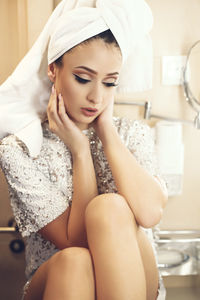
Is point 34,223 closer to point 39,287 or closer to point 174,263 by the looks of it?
point 39,287

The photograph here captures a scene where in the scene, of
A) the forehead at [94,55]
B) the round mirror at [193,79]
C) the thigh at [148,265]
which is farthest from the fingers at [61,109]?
the round mirror at [193,79]

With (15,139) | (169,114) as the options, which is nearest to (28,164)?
(15,139)

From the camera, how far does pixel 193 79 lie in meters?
1.66

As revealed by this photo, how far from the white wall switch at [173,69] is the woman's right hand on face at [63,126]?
2.24 ft

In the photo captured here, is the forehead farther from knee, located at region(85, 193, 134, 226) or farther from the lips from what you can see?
knee, located at region(85, 193, 134, 226)

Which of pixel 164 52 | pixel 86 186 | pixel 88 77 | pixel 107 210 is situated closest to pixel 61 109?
pixel 88 77

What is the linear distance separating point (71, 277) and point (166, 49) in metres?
1.11

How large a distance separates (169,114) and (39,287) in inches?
38.3

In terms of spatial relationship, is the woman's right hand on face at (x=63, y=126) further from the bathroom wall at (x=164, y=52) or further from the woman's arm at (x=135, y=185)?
the bathroom wall at (x=164, y=52)

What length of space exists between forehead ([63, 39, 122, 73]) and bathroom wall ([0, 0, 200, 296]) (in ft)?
1.87

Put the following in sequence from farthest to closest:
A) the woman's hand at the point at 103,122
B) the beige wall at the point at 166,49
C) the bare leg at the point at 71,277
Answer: the beige wall at the point at 166,49
the woman's hand at the point at 103,122
the bare leg at the point at 71,277

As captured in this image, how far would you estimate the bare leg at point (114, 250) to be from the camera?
2.81ft

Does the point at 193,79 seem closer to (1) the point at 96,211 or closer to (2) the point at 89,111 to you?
(2) the point at 89,111

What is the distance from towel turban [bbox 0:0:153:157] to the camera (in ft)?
3.26
